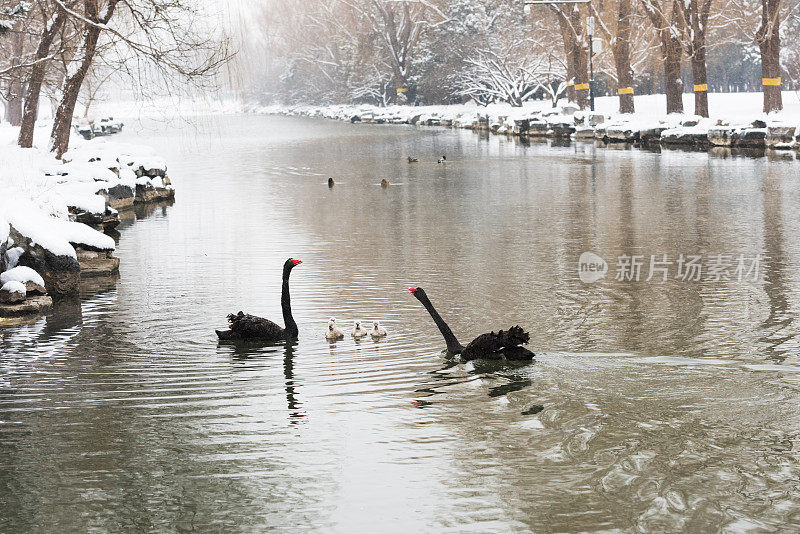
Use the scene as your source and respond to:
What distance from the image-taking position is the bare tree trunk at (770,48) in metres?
37.6

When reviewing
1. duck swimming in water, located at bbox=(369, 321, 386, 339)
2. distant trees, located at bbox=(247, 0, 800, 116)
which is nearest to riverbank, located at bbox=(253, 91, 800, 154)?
distant trees, located at bbox=(247, 0, 800, 116)

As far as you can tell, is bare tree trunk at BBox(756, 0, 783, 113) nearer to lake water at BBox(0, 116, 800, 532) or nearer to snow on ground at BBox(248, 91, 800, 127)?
snow on ground at BBox(248, 91, 800, 127)

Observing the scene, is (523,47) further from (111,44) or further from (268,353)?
(268,353)

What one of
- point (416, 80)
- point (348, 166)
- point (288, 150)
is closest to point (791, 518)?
point (348, 166)

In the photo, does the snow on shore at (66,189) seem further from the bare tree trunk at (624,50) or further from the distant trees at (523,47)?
the bare tree trunk at (624,50)

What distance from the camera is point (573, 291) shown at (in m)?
13.3

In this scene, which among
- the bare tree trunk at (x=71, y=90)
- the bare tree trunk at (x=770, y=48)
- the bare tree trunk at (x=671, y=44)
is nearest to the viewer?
the bare tree trunk at (x=71, y=90)

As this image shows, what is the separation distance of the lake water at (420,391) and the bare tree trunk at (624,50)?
29.2m

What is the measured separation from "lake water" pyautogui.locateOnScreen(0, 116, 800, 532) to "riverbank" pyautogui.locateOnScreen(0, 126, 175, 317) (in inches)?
20.7

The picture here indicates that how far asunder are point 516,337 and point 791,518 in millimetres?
3581

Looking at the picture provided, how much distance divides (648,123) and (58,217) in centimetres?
3236

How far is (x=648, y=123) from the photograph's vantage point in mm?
44312

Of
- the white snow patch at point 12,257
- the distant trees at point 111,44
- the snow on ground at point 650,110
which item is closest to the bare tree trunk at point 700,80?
the snow on ground at point 650,110

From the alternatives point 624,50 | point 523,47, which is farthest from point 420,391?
point 523,47
